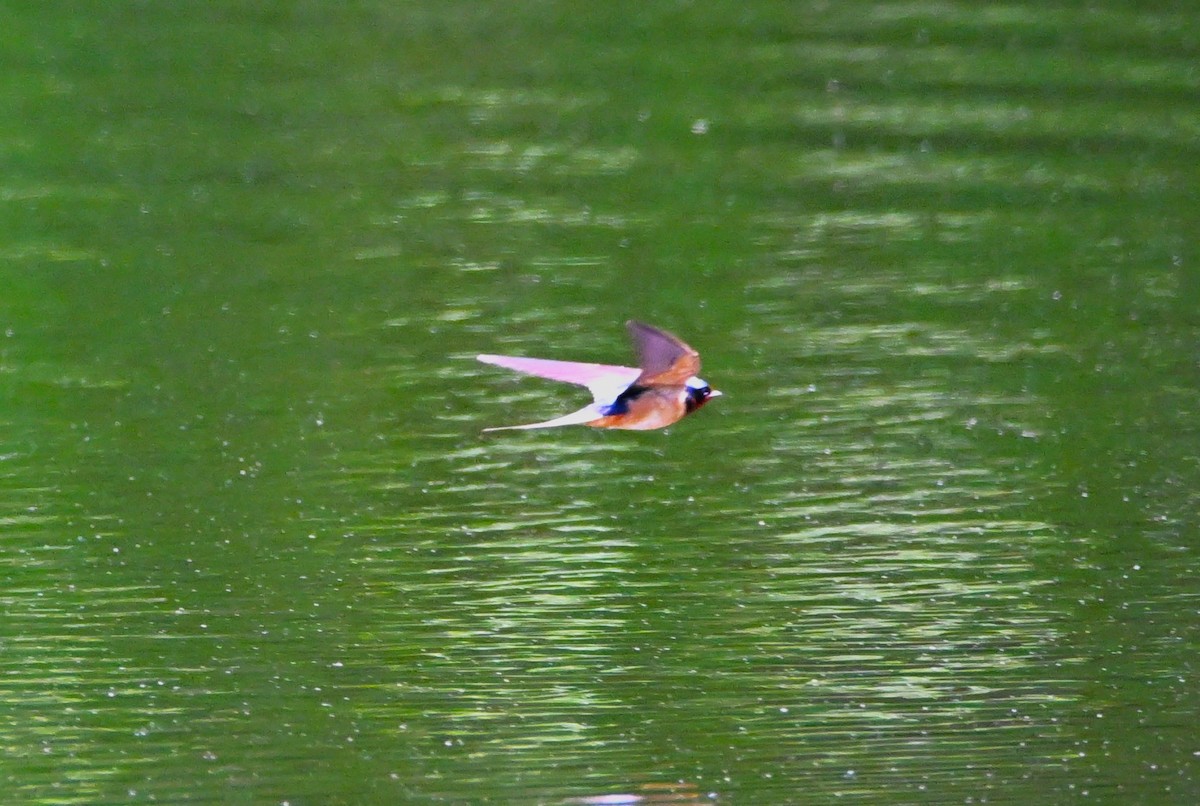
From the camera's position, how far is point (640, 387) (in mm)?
5652

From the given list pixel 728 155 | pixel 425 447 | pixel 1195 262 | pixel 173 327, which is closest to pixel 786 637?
pixel 425 447

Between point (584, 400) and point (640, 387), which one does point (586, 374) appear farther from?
point (584, 400)

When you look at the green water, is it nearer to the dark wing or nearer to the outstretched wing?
the outstretched wing

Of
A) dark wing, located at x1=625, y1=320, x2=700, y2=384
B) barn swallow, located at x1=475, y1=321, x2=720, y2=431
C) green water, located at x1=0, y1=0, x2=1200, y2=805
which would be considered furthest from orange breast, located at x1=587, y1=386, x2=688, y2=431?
green water, located at x1=0, y1=0, x2=1200, y2=805

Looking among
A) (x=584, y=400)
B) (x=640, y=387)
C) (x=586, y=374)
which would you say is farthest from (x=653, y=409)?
(x=584, y=400)

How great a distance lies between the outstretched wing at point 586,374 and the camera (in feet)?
18.8

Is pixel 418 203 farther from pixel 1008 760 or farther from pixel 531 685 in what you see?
pixel 1008 760

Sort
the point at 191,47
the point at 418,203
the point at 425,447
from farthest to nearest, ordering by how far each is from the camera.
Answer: the point at 191,47
the point at 418,203
the point at 425,447

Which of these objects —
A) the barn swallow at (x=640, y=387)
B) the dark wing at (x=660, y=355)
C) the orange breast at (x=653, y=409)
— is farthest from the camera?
the orange breast at (x=653, y=409)

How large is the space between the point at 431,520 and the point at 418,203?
4023mm

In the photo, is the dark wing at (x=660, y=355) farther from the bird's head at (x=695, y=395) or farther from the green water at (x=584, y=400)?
the green water at (x=584, y=400)

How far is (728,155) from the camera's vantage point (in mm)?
11797

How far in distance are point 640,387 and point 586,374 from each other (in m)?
0.32

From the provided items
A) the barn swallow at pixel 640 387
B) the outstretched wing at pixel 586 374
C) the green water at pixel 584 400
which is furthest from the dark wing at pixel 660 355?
the green water at pixel 584 400
